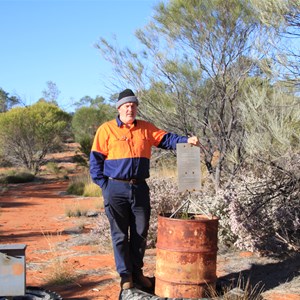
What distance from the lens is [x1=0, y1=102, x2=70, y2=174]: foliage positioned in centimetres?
2716

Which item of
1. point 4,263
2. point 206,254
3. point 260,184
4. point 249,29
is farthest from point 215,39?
point 4,263

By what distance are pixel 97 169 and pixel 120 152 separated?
0.95ft

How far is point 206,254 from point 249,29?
5958 mm

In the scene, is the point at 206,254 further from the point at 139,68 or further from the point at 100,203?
the point at 100,203

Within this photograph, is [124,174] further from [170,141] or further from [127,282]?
[127,282]

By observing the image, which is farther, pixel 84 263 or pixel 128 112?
pixel 84 263

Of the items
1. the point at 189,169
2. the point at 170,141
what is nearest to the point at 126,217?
the point at 189,169

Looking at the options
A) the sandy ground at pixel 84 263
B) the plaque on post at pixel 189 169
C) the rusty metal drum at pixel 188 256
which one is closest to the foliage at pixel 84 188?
the sandy ground at pixel 84 263

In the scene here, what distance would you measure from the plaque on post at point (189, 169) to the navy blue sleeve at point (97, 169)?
0.76 m

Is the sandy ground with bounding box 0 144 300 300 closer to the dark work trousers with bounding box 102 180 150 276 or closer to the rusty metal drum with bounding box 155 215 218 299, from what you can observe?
the dark work trousers with bounding box 102 180 150 276

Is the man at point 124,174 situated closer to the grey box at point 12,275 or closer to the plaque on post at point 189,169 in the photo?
the plaque on post at point 189,169

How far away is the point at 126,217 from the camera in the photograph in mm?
5340

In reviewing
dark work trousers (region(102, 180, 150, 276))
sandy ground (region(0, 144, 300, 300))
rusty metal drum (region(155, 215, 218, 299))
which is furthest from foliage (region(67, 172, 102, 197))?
rusty metal drum (region(155, 215, 218, 299))

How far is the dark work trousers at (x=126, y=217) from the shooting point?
5215 mm
